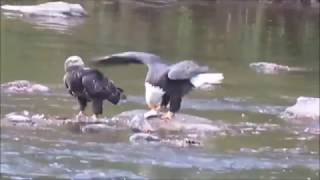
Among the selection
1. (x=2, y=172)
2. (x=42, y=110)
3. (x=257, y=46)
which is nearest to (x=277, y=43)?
(x=257, y=46)

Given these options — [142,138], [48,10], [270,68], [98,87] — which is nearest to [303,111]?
[142,138]

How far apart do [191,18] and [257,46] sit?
570 centimetres

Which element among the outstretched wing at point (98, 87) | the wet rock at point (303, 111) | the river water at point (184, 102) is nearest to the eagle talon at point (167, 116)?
the river water at point (184, 102)

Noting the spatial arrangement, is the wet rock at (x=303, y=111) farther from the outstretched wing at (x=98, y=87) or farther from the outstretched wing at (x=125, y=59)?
the outstretched wing at (x=125, y=59)

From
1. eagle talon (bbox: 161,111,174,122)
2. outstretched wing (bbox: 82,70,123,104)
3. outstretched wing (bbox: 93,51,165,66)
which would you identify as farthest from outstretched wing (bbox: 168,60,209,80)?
eagle talon (bbox: 161,111,174,122)

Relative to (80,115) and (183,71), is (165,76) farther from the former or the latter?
(80,115)

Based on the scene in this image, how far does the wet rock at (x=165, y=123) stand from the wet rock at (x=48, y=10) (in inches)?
448

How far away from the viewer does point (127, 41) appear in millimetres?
17297

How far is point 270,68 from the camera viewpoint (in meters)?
14.5

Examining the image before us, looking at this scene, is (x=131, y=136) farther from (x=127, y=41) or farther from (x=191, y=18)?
(x=191, y=18)

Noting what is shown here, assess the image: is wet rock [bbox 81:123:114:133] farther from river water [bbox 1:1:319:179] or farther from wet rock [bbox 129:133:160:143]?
wet rock [bbox 129:133:160:143]

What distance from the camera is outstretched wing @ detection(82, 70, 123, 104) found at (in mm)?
8266

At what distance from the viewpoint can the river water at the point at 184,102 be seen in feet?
24.8

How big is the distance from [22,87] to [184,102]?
166 cm
